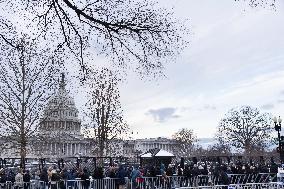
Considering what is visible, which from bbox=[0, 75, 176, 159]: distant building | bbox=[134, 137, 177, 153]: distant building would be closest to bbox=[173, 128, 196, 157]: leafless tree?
bbox=[0, 75, 176, 159]: distant building

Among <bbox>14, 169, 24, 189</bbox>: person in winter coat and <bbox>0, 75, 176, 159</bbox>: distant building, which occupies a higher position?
<bbox>0, 75, 176, 159</bbox>: distant building

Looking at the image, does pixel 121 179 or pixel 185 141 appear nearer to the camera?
pixel 121 179

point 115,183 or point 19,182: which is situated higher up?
point 19,182

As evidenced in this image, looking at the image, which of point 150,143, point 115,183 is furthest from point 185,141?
point 115,183

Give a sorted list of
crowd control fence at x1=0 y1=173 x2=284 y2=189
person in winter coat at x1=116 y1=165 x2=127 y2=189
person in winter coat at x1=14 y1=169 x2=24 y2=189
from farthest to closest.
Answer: person in winter coat at x1=14 y1=169 x2=24 y2=189
crowd control fence at x1=0 y1=173 x2=284 y2=189
person in winter coat at x1=116 y1=165 x2=127 y2=189

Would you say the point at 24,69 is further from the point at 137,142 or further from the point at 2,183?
the point at 137,142

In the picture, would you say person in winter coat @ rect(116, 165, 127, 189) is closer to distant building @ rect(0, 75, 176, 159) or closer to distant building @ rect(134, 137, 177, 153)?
distant building @ rect(0, 75, 176, 159)

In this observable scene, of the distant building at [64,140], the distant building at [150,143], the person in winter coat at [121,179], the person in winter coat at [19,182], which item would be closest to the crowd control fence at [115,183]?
the person in winter coat at [19,182]

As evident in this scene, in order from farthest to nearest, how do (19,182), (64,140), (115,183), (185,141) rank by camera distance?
1. (185,141)
2. (64,140)
3. (115,183)
4. (19,182)

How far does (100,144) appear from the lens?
145 ft

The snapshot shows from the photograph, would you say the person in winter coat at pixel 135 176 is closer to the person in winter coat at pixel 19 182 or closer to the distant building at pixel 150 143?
the person in winter coat at pixel 19 182


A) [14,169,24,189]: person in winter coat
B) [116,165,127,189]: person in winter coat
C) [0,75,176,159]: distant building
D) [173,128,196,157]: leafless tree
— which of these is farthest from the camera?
[173,128,196,157]: leafless tree

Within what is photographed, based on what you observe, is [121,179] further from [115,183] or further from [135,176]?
[115,183]

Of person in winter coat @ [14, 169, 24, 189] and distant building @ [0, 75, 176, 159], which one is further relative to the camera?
distant building @ [0, 75, 176, 159]
